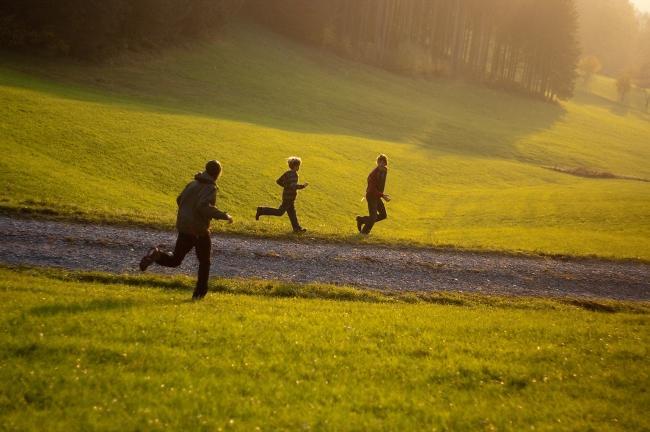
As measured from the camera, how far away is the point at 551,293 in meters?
18.3

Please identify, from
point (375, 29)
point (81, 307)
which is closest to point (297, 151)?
point (81, 307)

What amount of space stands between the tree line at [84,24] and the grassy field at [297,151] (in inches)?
77.6

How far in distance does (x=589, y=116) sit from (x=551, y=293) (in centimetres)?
11005

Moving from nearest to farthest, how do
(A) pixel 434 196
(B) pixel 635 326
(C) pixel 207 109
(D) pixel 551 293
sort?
(B) pixel 635 326 < (D) pixel 551 293 < (A) pixel 434 196 < (C) pixel 207 109

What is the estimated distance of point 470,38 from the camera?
126250 millimetres

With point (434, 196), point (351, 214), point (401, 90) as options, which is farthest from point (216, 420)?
point (401, 90)

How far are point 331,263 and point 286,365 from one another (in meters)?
9.14

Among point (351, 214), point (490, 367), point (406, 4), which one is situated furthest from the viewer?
point (406, 4)

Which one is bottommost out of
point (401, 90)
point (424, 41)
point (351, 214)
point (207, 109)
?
point (351, 214)

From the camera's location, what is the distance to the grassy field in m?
27.2

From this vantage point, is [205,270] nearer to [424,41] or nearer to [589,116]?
[424,41]

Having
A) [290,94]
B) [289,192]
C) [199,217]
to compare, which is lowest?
[289,192]

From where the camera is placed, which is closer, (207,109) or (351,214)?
(351,214)

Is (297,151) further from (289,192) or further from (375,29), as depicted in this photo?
(375,29)
